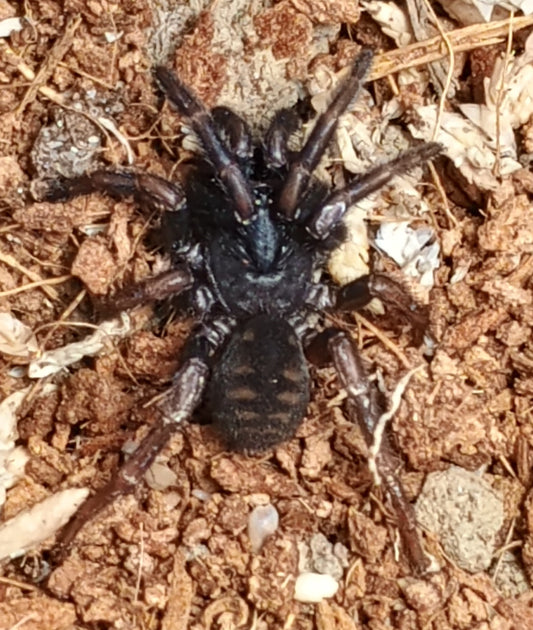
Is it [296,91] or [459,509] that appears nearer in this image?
[459,509]

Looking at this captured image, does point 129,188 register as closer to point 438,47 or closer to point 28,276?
point 28,276

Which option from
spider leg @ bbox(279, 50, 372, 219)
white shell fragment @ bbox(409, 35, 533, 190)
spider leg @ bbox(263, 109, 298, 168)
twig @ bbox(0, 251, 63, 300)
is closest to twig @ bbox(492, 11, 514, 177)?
white shell fragment @ bbox(409, 35, 533, 190)

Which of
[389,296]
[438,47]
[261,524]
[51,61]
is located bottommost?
[261,524]

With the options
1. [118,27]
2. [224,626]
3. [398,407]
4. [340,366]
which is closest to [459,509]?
[398,407]

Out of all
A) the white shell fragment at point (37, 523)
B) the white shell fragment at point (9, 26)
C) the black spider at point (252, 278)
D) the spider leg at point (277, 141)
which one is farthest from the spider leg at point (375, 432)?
the white shell fragment at point (9, 26)

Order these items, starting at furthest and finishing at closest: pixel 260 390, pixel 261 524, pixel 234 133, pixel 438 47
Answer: pixel 438 47 → pixel 234 133 → pixel 261 524 → pixel 260 390

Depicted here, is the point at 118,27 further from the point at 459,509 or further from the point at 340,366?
the point at 459,509

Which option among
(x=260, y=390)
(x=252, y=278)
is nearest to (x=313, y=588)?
(x=260, y=390)
